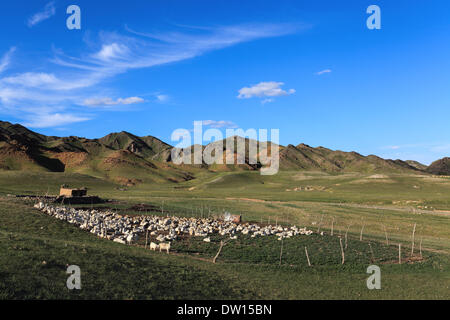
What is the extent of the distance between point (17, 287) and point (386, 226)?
60608 millimetres

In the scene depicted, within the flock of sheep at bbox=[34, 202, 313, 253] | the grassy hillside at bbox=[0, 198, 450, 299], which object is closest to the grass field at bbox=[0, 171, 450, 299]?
the grassy hillside at bbox=[0, 198, 450, 299]

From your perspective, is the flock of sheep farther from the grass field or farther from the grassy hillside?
the grassy hillside

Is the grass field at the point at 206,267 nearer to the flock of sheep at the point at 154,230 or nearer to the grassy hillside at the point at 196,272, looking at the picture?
the grassy hillside at the point at 196,272

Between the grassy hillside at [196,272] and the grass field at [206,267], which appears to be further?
the grass field at [206,267]

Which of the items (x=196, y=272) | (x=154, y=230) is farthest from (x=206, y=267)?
(x=154, y=230)

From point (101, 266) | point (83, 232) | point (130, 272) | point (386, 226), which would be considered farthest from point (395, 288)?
point (386, 226)

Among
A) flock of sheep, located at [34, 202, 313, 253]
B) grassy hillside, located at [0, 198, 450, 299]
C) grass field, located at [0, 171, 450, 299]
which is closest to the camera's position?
grassy hillside, located at [0, 198, 450, 299]

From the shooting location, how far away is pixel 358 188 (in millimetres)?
161250

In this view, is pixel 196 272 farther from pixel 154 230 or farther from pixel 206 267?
pixel 154 230

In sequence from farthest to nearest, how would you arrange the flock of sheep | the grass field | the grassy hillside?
1. the flock of sheep
2. the grass field
3. the grassy hillside

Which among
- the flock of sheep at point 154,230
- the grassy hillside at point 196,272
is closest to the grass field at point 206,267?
the grassy hillside at point 196,272

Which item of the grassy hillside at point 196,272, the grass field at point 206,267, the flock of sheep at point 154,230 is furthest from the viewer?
the flock of sheep at point 154,230

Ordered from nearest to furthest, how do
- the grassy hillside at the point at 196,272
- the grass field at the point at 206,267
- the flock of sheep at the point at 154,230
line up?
1. the grassy hillside at the point at 196,272
2. the grass field at the point at 206,267
3. the flock of sheep at the point at 154,230
